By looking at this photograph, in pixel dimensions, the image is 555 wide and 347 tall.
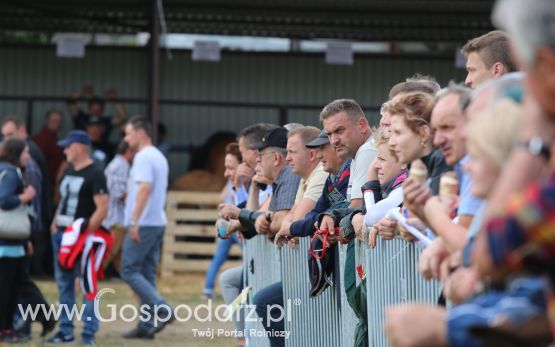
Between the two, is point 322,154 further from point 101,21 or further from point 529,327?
point 101,21

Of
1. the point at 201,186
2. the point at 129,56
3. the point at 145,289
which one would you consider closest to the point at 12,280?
the point at 145,289

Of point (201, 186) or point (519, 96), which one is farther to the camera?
point (201, 186)

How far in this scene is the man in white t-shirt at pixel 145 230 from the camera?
44.2ft

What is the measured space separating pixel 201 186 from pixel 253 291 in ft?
31.7

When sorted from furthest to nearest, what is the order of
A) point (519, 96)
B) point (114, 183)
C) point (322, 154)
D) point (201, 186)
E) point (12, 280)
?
point (201, 186) < point (114, 183) < point (12, 280) < point (322, 154) < point (519, 96)

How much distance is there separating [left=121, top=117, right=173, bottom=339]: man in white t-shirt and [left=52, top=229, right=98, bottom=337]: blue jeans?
0.62 m

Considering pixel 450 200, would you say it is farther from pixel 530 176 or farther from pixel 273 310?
pixel 273 310

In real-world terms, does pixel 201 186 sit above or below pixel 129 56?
below

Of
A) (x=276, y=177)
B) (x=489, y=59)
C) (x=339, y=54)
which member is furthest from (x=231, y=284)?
(x=339, y=54)

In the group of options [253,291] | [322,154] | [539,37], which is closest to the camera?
[539,37]

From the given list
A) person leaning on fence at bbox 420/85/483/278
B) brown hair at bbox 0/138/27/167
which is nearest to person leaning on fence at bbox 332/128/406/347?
person leaning on fence at bbox 420/85/483/278

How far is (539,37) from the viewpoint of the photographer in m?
2.84

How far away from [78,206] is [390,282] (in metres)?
7.44

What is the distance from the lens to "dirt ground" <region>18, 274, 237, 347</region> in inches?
505
